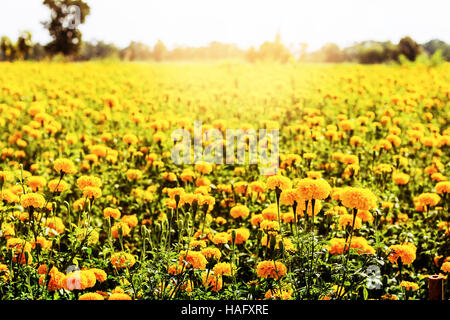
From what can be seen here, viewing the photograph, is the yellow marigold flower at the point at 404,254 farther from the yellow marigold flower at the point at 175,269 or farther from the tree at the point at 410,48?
the tree at the point at 410,48

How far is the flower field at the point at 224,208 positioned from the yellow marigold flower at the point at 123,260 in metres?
0.01

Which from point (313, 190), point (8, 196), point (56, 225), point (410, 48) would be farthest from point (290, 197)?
point (410, 48)

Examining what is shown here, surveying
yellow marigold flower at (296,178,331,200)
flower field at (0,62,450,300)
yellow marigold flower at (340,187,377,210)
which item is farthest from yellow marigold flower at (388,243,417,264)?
yellow marigold flower at (296,178,331,200)

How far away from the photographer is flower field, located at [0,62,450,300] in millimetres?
1894

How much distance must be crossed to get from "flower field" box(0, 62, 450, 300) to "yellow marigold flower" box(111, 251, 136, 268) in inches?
0.5

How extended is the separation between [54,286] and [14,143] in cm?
302

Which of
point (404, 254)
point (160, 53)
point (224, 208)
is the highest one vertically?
point (160, 53)

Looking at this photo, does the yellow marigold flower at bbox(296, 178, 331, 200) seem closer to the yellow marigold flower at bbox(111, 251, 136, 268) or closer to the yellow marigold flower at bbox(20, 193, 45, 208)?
the yellow marigold flower at bbox(111, 251, 136, 268)

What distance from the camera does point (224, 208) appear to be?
342 cm

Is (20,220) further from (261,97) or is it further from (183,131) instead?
(261,97)

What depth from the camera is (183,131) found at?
4.76 m

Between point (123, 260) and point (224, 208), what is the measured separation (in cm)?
150

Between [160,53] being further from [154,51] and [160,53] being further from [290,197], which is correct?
[290,197]
